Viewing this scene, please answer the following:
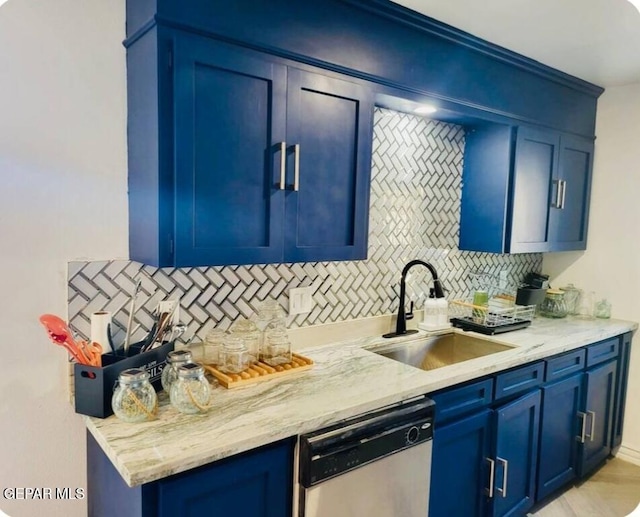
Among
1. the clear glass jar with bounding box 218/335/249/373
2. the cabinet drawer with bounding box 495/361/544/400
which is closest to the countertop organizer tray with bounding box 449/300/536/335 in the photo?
the cabinet drawer with bounding box 495/361/544/400

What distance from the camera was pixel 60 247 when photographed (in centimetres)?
153

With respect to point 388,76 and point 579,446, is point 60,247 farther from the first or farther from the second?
point 579,446

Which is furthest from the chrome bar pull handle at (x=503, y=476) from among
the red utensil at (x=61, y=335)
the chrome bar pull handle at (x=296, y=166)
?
the red utensil at (x=61, y=335)

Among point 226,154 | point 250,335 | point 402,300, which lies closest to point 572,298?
point 402,300

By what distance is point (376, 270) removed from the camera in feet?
7.90

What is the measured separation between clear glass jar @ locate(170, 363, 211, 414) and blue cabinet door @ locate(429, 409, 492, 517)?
92 centimetres

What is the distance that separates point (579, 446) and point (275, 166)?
2320 millimetres

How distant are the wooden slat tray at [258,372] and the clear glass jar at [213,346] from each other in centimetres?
3

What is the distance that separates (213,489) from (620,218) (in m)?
2.95

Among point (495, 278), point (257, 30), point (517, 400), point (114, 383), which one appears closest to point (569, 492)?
point (517, 400)

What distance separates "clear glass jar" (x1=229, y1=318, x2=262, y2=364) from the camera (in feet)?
5.77

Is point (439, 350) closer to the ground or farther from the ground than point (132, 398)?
closer to the ground

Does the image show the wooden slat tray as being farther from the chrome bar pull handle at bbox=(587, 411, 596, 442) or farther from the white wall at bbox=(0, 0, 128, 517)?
the chrome bar pull handle at bbox=(587, 411, 596, 442)

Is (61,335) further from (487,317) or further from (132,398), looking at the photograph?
(487,317)
